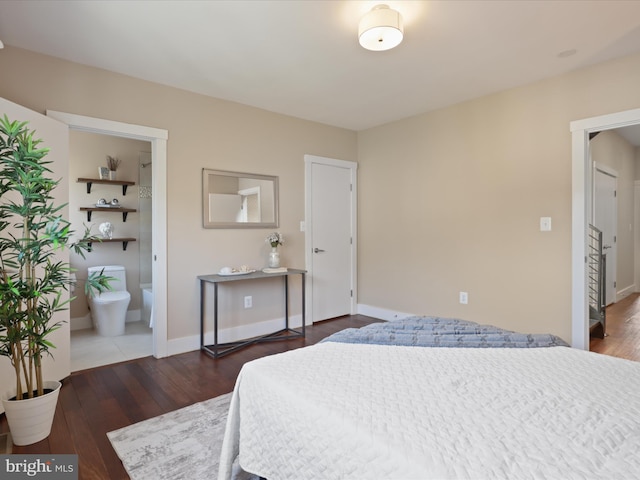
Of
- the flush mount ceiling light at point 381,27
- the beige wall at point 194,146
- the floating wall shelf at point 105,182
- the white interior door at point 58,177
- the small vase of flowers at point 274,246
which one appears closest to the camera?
the flush mount ceiling light at point 381,27

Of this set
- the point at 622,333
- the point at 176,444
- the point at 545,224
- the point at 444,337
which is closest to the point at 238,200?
the point at 176,444

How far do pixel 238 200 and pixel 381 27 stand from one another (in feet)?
7.47

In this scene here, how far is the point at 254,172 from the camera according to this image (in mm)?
3912

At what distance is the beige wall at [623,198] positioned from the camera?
5.23m

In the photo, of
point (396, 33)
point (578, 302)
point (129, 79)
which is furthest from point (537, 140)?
point (129, 79)

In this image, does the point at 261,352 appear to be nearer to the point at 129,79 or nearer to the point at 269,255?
the point at 269,255

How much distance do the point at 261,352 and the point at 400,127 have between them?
10.0 feet

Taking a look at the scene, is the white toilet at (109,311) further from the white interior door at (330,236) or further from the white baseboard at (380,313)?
the white baseboard at (380,313)

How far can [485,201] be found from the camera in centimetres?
Answer: 362

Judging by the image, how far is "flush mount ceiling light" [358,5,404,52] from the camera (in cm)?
207

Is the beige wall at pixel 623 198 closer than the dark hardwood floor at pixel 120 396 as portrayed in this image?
No

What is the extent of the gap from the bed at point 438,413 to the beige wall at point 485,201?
1.93 meters

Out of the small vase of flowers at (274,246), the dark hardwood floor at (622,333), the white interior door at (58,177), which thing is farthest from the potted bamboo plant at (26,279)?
the dark hardwood floor at (622,333)

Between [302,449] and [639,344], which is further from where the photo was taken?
[639,344]
